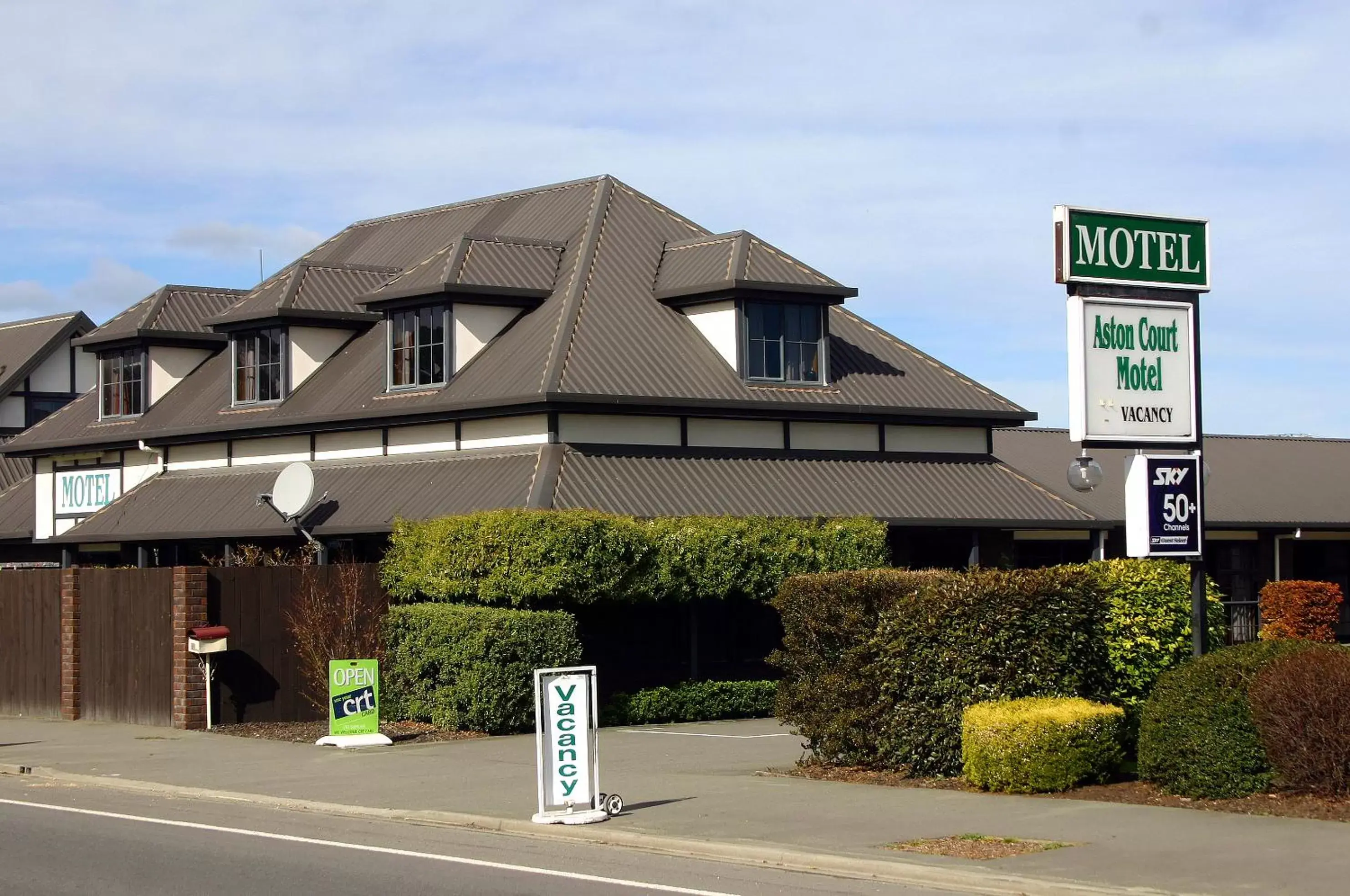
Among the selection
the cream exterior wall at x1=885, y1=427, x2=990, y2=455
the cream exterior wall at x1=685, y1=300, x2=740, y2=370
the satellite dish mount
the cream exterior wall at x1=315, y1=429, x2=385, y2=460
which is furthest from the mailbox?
the cream exterior wall at x1=885, y1=427, x2=990, y2=455

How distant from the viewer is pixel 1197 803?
46.6ft

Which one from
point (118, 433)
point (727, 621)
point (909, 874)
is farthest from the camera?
point (118, 433)

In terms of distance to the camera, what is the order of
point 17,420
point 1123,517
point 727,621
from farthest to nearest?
point 17,420 → point 1123,517 → point 727,621

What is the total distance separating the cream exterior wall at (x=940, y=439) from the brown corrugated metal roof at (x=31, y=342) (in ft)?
103

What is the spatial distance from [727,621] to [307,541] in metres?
7.46

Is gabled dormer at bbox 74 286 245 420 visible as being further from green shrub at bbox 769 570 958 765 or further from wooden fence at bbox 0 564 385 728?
green shrub at bbox 769 570 958 765

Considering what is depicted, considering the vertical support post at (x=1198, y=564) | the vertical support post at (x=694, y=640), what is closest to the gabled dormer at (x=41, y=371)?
the vertical support post at (x=694, y=640)

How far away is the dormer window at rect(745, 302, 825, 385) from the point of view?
29.6m

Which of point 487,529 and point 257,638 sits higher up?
point 487,529

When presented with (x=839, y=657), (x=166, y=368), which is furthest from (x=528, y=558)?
(x=166, y=368)

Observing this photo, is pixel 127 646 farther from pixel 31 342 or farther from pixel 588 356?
pixel 31 342

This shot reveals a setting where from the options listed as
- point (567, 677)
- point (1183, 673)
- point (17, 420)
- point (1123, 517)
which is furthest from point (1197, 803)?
point (17, 420)

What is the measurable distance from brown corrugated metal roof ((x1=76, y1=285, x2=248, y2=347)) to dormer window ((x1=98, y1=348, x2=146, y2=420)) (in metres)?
0.49

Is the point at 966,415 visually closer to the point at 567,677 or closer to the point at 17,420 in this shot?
the point at 567,677
